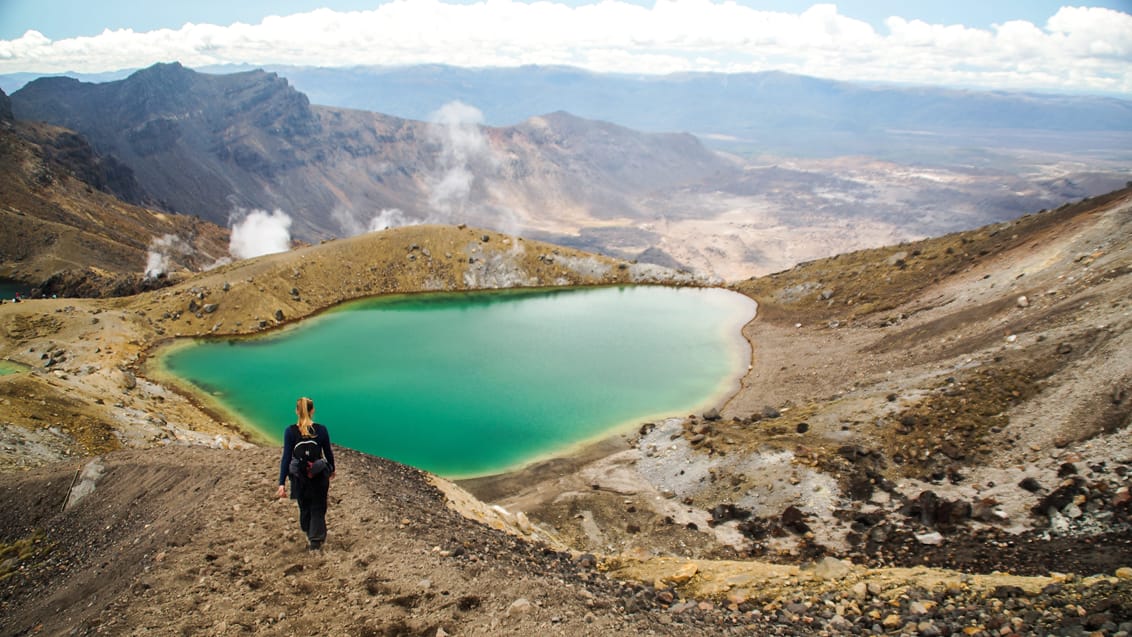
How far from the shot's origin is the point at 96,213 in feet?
402

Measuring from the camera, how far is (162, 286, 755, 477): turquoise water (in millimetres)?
39812

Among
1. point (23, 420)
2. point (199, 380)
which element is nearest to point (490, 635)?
point (23, 420)

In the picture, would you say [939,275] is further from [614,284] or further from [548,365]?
[614,284]

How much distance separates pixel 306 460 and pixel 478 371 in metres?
38.4

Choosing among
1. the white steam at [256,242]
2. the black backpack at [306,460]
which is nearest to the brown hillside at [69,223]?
the white steam at [256,242]

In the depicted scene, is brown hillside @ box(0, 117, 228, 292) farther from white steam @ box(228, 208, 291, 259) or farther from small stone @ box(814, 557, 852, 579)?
small stone @ box(814, 557, 852, 579)

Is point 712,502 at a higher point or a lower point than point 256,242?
higher

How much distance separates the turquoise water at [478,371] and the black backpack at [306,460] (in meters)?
22.2

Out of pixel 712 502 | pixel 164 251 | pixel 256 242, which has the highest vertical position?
pixel 712 502

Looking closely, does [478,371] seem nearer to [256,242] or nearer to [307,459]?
[307,459]

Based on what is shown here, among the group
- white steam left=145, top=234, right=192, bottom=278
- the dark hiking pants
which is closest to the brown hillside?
white steam left=145, top=234, right=192, bottom=278

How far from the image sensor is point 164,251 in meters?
121

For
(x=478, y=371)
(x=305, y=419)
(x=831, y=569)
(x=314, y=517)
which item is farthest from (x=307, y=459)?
(x=478, y=371)

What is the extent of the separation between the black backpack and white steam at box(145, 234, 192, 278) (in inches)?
4350
